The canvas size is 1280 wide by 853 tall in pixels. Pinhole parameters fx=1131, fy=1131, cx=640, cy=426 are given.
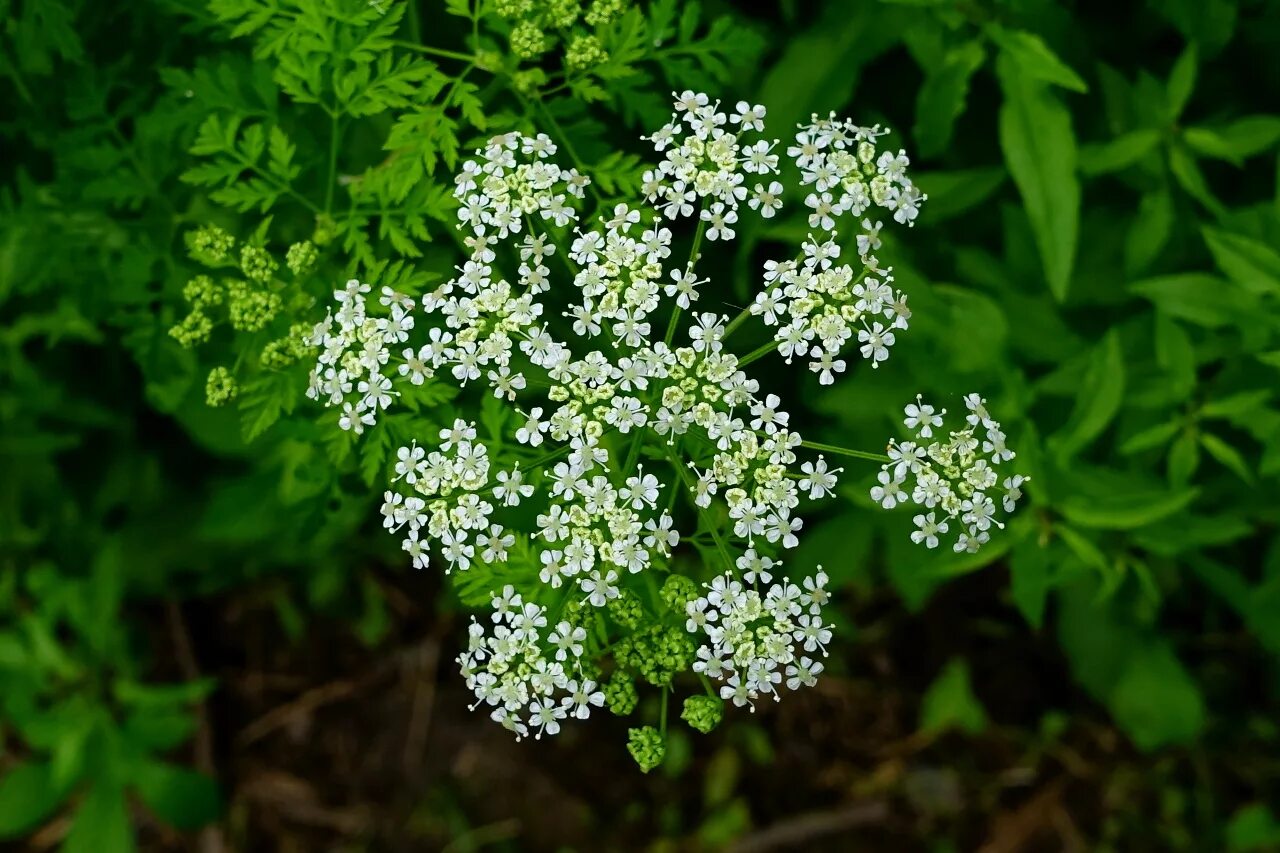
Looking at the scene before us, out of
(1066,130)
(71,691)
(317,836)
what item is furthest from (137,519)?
(1066,130)

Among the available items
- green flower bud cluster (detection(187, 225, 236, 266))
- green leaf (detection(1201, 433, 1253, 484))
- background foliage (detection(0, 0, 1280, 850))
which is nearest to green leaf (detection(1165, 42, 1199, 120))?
background foliage (detection(0, 0, 1280, 850))

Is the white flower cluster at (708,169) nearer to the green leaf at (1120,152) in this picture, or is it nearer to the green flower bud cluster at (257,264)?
the green flower bud cluster at (257,264)

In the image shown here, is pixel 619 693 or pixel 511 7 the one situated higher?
pixel 511 7

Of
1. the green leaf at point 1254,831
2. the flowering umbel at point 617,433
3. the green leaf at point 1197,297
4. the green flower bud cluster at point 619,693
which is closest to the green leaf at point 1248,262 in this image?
the green leaf at point 1197,297

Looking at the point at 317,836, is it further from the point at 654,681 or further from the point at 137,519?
the point at 654,681

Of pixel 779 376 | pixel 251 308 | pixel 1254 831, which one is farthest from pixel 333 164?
pixel 1254 831

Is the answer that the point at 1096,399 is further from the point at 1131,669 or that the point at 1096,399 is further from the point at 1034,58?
the point at 1131,669
